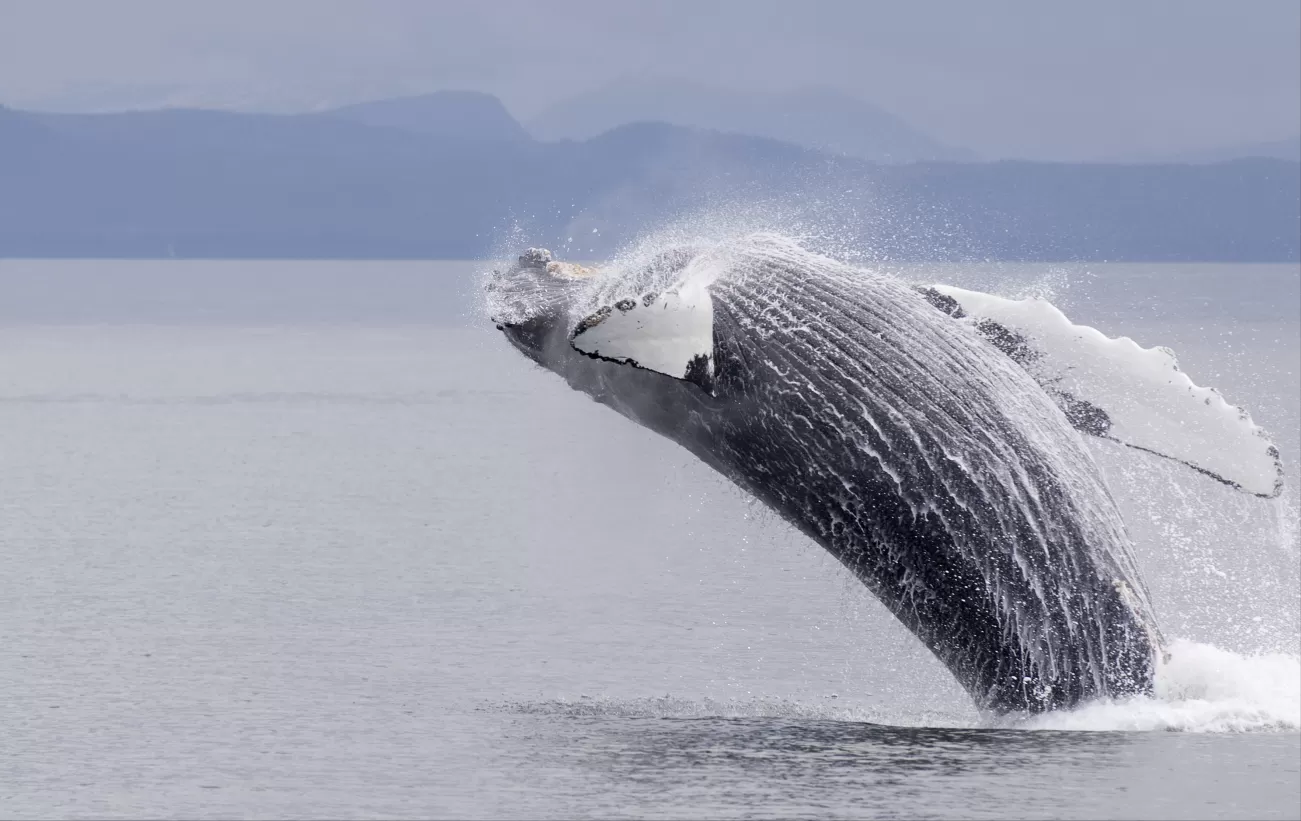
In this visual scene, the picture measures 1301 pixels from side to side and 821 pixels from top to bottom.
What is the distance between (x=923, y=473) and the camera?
34.8 ft

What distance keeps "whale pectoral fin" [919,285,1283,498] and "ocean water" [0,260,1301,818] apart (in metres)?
1.15

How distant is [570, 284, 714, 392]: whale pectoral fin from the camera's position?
996 centimetres

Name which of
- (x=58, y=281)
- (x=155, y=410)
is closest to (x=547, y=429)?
(x=155, y=410)

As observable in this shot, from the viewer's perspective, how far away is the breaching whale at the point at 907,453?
10.6m

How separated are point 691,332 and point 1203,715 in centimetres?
349

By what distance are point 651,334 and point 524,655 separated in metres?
3.86

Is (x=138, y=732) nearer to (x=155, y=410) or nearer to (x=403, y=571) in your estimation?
(x=403, y=571)

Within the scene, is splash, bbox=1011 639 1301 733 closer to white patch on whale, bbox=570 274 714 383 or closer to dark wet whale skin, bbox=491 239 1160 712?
dark wet whale skin, bbox=491 239 1160 712

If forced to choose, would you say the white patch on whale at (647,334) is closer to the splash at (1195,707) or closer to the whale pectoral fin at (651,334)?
the whale pectoral fin at (651,334)

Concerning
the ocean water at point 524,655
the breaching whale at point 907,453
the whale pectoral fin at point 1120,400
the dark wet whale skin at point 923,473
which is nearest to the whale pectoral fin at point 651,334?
the breaching whale at point 907,453

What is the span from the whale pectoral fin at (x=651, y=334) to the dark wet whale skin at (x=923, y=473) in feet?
1.60

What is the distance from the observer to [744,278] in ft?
35.4

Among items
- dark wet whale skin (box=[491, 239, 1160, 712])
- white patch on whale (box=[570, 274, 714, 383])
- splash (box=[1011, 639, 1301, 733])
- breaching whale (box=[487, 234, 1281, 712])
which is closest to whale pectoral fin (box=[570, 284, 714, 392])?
white patch on whale (box=[570, 274, 714, 383])

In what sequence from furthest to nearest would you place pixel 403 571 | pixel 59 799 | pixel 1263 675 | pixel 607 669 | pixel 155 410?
pixel 155 410 → pixel 403 571 → pixel 607 669 → pixel 1263 675 → pixel 59 799
